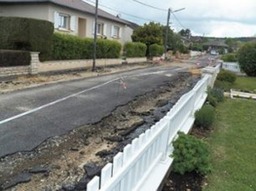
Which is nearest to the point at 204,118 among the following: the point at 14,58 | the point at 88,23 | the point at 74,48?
the point at 14,58

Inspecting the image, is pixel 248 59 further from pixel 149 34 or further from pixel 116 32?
pixel 149 34

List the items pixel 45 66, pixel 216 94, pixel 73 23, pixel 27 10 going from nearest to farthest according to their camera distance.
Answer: pixel 216 94, pixel 45 66, pixel 27 10, pixel 73 23

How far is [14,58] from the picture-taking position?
582 inches

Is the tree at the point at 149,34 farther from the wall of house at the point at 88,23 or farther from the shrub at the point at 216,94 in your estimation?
the shrub at the point at 216,94

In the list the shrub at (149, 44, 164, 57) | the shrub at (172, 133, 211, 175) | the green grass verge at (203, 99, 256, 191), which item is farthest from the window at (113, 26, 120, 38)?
the shrub at (172, 133, 211, 175)

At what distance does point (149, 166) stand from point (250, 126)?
5426 millimetres

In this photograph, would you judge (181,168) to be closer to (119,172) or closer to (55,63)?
(119,172)

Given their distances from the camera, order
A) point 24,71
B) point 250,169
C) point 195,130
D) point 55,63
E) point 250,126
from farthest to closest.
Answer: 1. point 55,63
2. point 24,71
3. point 250,126
4. point 195,130
5. point 250,169

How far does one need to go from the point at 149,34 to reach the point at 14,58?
2790cm

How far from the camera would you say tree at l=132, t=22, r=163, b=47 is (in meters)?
40.6

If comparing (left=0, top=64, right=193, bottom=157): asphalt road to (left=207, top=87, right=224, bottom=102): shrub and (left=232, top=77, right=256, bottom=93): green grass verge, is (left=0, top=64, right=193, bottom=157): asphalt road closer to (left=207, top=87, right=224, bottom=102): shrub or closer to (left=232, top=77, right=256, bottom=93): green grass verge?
(left=207, top=87, right=224, bottom=102): shrub

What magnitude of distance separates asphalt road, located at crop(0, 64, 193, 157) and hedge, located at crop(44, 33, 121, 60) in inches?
239

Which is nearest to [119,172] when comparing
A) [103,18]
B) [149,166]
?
[149,166]

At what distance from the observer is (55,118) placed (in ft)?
25.2
